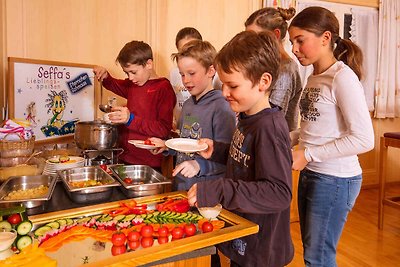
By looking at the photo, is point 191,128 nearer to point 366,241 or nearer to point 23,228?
point 23,228

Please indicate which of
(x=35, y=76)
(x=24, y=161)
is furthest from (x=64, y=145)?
(x=24, y=161)

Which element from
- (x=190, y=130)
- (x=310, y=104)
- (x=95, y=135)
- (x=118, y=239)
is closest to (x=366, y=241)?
(x=310, y=104)

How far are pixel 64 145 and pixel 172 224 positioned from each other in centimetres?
148

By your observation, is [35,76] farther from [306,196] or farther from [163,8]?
[306,196]

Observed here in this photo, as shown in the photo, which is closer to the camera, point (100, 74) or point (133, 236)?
point (133, 236)

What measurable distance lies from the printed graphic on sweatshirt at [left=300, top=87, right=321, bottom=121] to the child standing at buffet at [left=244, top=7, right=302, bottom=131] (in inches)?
7.8

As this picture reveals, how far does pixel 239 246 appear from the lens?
1.09m

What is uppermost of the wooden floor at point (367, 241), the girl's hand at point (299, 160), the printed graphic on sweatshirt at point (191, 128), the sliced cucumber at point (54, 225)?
the printed graphic on sweatshirt at point (191, 128)

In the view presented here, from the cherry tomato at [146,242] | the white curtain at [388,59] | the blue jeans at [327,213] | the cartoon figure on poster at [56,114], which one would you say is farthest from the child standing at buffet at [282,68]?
the white curtain at [388,59]

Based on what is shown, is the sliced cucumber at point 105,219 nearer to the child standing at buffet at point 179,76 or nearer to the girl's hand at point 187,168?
the girl's hand at point 187,168

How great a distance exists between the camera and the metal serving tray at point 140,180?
1314mm

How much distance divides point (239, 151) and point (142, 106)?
3.32ft

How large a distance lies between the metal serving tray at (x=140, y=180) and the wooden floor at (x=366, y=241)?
862mm

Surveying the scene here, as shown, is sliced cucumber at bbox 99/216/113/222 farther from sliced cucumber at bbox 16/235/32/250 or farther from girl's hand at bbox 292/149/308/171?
girl's hand at bbox 292/149/308/171
